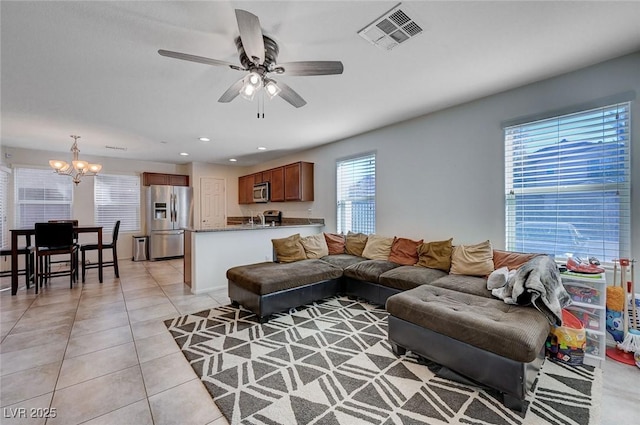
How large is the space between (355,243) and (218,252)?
7.14 feet

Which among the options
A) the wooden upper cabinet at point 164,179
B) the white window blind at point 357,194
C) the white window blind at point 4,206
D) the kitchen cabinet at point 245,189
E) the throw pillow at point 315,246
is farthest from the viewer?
the kitchen cabinet at point 245,189

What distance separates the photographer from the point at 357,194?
15.5 ft

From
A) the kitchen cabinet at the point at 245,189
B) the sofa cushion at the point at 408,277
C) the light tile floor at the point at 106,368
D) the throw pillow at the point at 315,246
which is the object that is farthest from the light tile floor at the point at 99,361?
the kitchen cabinet at the point at 245,189

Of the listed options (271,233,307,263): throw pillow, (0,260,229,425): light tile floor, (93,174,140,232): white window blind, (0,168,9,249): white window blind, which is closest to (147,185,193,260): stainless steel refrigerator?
(93,174,140,232): white window blind

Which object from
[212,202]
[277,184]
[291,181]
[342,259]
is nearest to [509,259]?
[342,259]

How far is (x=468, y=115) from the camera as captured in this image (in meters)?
3.28

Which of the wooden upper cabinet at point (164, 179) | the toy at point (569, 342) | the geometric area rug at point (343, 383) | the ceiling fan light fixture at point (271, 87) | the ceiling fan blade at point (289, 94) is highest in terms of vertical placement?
the ceiling fan blade at point (289, 94)

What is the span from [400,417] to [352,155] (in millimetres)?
3922

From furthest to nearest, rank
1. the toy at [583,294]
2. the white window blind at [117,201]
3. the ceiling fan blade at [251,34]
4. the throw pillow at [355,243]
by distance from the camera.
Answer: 1. the white window blind at [117,201]
2. the throw pillow at [355,243]
3. the toy at [583,294]
4. the ceiling fan blade at [251,34]

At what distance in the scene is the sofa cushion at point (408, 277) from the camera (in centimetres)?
285

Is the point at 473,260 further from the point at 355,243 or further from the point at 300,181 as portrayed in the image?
the point at 300,181

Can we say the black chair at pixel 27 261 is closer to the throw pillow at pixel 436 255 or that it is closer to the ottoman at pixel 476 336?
the ottoman at pixel 476 336

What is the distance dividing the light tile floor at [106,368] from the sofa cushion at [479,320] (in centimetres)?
60

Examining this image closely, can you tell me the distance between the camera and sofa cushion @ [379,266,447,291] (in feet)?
9.36
